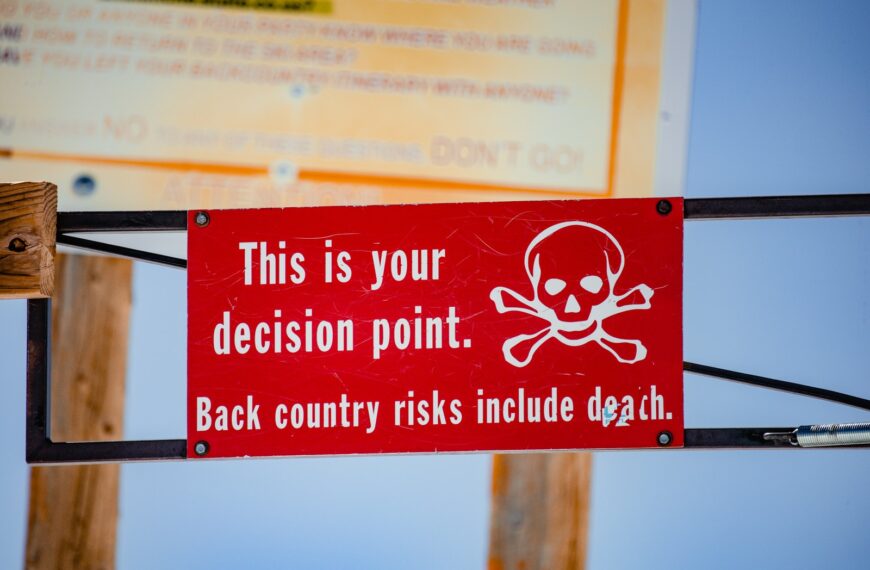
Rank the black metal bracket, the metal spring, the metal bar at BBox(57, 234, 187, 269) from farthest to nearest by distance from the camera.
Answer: the metal bar at BBox(57, 234, 187, 269), the black metal bracket, the metal spring

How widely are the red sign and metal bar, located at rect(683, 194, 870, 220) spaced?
1.8 inches

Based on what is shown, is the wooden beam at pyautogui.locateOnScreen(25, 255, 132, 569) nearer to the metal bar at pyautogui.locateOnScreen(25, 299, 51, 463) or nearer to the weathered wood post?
the weathered wood post

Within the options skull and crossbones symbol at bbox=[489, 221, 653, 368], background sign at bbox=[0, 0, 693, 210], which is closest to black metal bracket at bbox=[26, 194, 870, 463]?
skull and crossbones symbol at bbox=[489, 221, 653, 368]

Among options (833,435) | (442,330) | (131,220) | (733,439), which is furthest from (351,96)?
(833,435)

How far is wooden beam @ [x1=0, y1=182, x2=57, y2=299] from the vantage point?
1.97m

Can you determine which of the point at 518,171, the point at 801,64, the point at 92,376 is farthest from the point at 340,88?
the point at 801,64

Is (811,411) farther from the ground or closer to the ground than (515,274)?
closer to the ground

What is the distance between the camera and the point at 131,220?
2002 mm

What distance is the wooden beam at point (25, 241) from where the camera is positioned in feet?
6.46

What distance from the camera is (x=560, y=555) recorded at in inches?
134

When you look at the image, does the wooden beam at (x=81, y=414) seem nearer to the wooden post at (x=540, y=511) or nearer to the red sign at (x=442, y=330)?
the wooden post at (x=540, y=511)

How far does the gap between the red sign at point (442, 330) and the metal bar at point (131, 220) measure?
78 millimetres

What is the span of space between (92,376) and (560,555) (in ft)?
5.01

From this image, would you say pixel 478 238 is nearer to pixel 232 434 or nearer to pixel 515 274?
pixel 515 274
